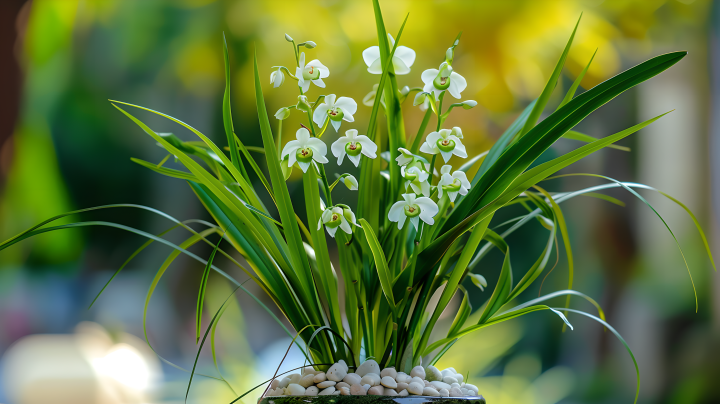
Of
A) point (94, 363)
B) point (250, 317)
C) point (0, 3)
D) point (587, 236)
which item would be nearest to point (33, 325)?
point (94, 363)

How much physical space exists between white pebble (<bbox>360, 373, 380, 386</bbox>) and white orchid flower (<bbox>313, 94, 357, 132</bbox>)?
0.88ft

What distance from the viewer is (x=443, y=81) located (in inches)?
21.2

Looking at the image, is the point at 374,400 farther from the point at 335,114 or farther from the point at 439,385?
the point at 335,114

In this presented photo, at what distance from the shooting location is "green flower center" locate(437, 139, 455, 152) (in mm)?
517

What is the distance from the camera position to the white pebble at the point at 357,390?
0.47m

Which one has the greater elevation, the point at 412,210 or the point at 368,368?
the point at 412,210

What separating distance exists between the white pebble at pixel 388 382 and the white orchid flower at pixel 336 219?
16 cm

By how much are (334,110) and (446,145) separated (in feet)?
0.42

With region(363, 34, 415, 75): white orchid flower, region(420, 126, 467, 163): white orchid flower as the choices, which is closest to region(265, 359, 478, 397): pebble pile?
region(420, 126, 467, 163): white orchid flower

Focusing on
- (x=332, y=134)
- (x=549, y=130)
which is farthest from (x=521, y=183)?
(x=332, y=134)

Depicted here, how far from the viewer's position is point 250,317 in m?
1.90

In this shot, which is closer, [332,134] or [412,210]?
[412,210]

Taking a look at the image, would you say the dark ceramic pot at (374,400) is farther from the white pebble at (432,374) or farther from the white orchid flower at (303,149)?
the white orchid flower at (303,149)

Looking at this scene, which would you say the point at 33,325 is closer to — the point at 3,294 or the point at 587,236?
the point at 3,294
